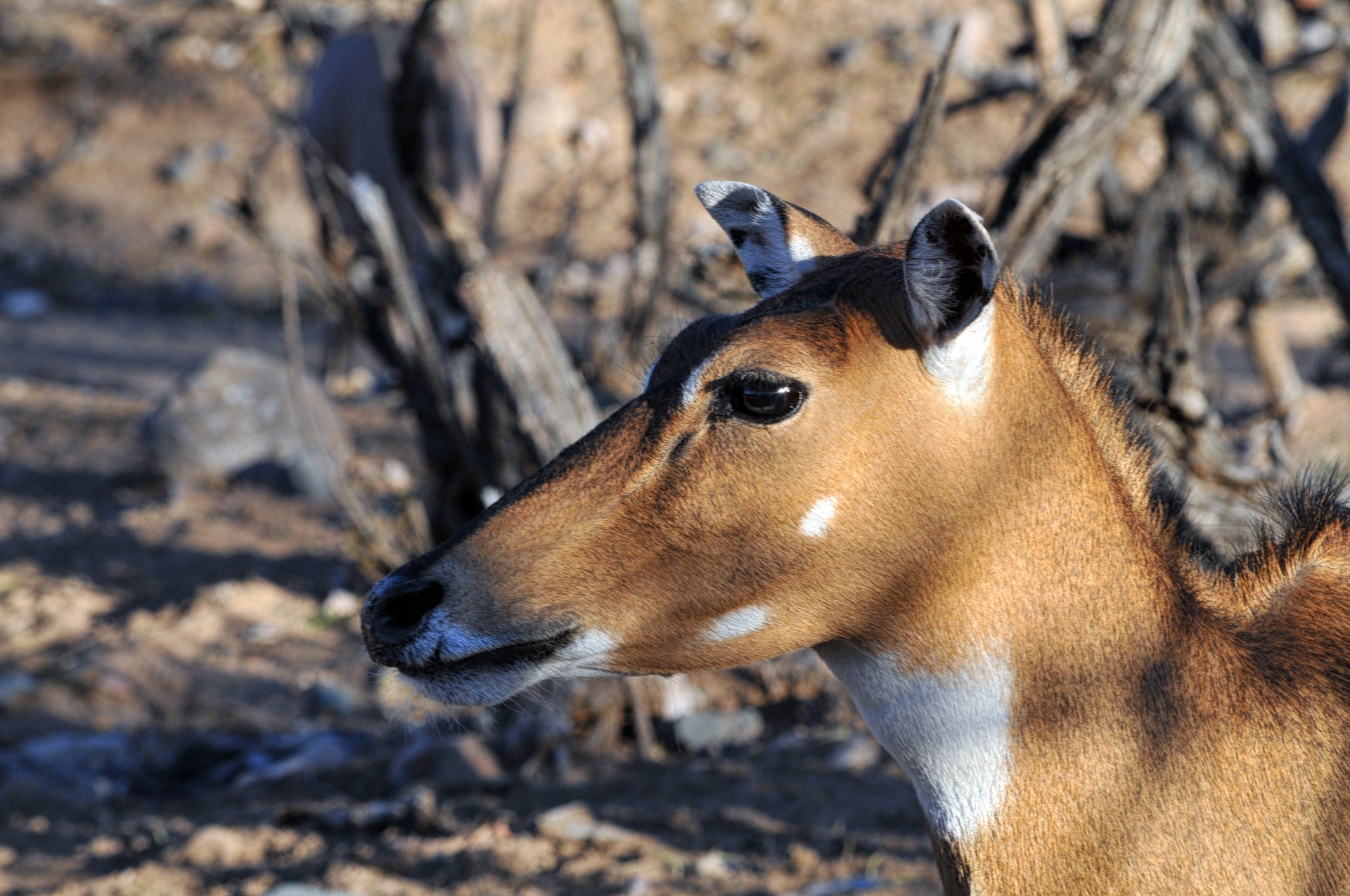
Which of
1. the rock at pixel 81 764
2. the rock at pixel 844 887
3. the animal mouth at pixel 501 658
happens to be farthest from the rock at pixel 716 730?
the animal mouth at pixel 501 658

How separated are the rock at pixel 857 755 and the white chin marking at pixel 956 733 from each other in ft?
8.45

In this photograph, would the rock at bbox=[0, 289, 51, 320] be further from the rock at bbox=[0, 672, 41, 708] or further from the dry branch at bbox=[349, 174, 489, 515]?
the dry branch at bbox=[349, 174, 489, 515]

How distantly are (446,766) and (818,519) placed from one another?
3163 mm

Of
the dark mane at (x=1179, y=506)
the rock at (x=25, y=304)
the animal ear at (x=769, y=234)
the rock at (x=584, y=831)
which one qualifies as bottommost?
the rock at (x=584, y=831)

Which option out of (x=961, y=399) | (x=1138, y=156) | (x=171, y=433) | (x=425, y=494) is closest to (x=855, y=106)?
(x=1138, y=156)

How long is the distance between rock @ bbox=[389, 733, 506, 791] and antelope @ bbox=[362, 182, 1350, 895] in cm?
278

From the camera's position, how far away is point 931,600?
194cm

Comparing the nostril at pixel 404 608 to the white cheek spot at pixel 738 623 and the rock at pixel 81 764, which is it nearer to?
the white cheek spot at pixel 738 623

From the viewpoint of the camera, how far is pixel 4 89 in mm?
15266

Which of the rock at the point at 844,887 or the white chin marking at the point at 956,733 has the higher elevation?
the white chin marking at the point at 956,733

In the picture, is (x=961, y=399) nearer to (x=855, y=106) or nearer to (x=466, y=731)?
(x=466, y=731)

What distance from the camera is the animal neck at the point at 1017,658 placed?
6.34 feet

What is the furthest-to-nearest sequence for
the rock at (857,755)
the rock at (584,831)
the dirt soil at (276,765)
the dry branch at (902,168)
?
the rock at (857,755) < the rock at (584,831) < the dirt soil at (276,765) < the dry branch at (902,168)

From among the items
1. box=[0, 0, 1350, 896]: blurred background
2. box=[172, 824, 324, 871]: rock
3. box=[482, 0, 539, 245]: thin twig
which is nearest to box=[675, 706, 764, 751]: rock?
box=[0, 0, 1350, 896]: blurred background
